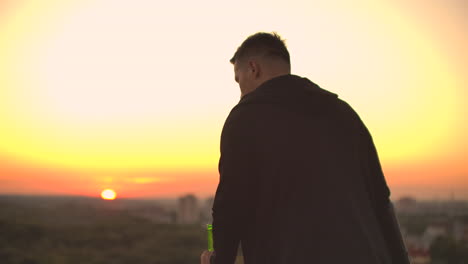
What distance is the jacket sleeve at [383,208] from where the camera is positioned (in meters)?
2.14

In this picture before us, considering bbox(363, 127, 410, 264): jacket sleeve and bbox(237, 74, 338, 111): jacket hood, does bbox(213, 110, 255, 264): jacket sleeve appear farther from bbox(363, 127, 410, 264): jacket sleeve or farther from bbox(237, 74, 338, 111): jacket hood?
bbox(363, 127, 410, 264): jacket sleeve

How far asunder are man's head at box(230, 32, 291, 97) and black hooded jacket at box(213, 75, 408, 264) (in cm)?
14

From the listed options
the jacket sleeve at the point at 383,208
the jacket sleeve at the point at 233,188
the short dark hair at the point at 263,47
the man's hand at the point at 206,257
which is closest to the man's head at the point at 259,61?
the short dark hair at the point at 263,47

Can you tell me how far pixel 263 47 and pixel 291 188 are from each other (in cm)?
64

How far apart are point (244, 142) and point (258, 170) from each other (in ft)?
0.36

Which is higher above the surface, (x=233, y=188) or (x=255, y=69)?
(x=255, y=69)

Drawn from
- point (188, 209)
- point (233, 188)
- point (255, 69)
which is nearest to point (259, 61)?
point (255, 69)

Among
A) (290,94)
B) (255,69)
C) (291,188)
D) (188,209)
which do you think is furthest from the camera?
(188,209)

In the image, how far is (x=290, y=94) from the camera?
6.79ft

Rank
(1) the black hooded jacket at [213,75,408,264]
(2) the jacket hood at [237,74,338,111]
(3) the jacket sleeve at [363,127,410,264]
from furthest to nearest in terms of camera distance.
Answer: (3) the jacket sleeve at [363,127,410,264], (2) the jacket hood at [237,74,338,111], (1) the black hooded jacket at [213,75,408,264]

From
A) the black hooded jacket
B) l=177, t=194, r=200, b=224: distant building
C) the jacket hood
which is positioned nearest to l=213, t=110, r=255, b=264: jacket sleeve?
the black hooded jacket

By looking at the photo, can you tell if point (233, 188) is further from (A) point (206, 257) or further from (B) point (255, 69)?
(B) point (255, 69)

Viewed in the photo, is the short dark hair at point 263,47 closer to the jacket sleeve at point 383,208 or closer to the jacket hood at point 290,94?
the jacket hood at point 290,94

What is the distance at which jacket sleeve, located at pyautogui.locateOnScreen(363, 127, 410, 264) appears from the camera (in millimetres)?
2139
